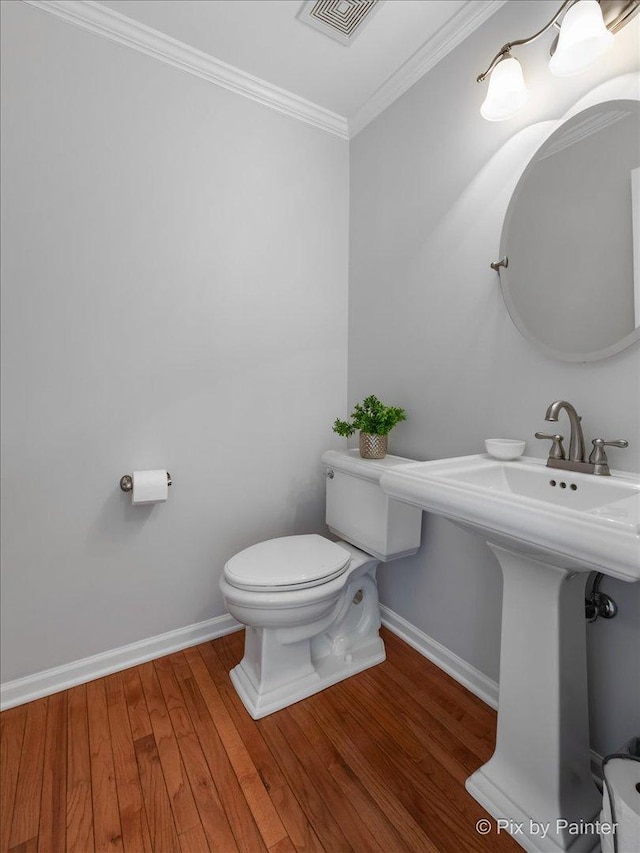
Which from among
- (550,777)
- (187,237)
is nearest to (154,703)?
(550,777)

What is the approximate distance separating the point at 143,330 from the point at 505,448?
139cm

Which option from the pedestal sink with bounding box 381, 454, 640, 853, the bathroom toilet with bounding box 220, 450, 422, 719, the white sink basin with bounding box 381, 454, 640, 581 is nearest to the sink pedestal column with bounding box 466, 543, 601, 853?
the pedestal sink with bounding box 381, 454, 640, 853

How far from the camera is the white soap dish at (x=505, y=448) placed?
1314 mm

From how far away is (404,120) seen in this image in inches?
71.4

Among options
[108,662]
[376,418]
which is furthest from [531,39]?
[108,662]

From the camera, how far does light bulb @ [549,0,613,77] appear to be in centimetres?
103

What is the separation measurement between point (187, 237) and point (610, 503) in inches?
67.4

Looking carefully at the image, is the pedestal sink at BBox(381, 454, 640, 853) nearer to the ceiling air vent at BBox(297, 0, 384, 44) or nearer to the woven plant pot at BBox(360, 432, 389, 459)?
the woven plant pot at BBox(360, 432, 389, 459)

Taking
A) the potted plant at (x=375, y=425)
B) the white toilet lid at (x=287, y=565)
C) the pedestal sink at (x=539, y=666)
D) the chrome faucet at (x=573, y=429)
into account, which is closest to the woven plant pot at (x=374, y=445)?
the potted plant at (x=375, y=425)

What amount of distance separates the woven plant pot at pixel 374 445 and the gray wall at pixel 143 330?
414 mm

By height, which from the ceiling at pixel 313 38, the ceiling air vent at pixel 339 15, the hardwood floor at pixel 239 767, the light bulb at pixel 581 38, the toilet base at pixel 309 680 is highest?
the ceiling at pixel 313 38

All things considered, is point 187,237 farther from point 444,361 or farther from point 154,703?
point 154,703

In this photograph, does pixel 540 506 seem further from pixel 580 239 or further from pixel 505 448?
pixel 580 239

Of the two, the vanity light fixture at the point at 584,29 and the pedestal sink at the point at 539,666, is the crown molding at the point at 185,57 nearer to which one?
the vanity light fixture at the point at 584,29
